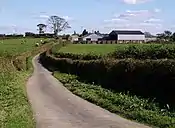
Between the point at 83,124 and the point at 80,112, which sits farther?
the point at 80,112

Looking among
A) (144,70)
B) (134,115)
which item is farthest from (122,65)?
(134,115)

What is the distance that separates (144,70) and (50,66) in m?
40.4

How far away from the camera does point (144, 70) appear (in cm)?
2625

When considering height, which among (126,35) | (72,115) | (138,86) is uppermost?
(138,86)

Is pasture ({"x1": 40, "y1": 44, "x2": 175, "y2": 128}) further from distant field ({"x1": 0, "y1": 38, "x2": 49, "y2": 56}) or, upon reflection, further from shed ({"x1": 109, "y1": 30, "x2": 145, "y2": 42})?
shed ({"x1": 109, "y1": 30, "x2": 145, "y2": 42})

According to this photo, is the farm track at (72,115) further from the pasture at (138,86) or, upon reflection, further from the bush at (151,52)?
Result: the bush at (151,52)

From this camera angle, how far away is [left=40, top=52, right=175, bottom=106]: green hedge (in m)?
22.8

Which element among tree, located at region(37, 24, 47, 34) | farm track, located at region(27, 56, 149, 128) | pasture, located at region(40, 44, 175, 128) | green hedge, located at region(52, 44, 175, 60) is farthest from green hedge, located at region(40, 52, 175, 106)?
tree, located at region(37, 24, 47, 34)

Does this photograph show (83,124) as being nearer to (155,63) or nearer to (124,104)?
(124,104)

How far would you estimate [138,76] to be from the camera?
26906 millimetres

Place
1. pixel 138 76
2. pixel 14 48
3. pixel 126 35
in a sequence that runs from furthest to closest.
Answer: pixel 126 35 → pixel 14 48 → pixel 138 76

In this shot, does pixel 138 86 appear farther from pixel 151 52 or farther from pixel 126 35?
pixel 126 35

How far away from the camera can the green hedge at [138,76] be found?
74.9 ft

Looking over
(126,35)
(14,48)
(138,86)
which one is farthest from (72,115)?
(126,35)
